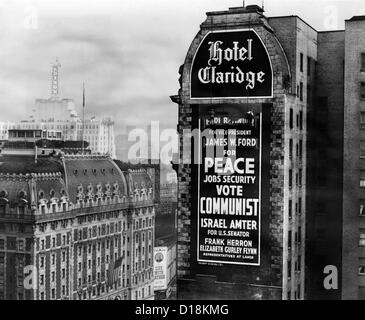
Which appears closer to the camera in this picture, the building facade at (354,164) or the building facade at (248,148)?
the building facade at (248,148)

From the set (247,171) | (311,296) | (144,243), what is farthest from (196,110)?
(311,296)

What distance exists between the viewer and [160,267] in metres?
16.8

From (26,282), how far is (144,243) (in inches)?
112

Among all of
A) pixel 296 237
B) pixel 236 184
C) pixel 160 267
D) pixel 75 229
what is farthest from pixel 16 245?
pixel 296 237

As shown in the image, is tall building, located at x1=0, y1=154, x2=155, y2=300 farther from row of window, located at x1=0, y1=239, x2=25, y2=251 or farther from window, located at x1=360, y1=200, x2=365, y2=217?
window, located at x1=360, y1=200, x2=365, y2=217

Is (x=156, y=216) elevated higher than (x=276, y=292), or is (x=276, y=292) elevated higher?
(x=156, y=216)

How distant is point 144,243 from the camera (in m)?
17.0

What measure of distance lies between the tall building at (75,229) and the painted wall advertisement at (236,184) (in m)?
1.87

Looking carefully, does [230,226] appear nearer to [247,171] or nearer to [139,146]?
[247,171]

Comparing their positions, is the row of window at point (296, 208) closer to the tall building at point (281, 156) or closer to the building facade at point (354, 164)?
the tall building at point (281, 156)

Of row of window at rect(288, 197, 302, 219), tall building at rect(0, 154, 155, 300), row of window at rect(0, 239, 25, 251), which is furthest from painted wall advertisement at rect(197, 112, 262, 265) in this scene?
row of window at rect(0, 239, 25, 251)

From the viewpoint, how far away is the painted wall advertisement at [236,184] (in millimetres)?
15422

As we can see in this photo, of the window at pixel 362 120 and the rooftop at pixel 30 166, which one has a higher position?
the window at pixel 362 120

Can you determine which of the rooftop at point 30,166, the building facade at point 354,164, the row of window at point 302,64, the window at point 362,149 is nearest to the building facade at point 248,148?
the row of window at point 302,64
